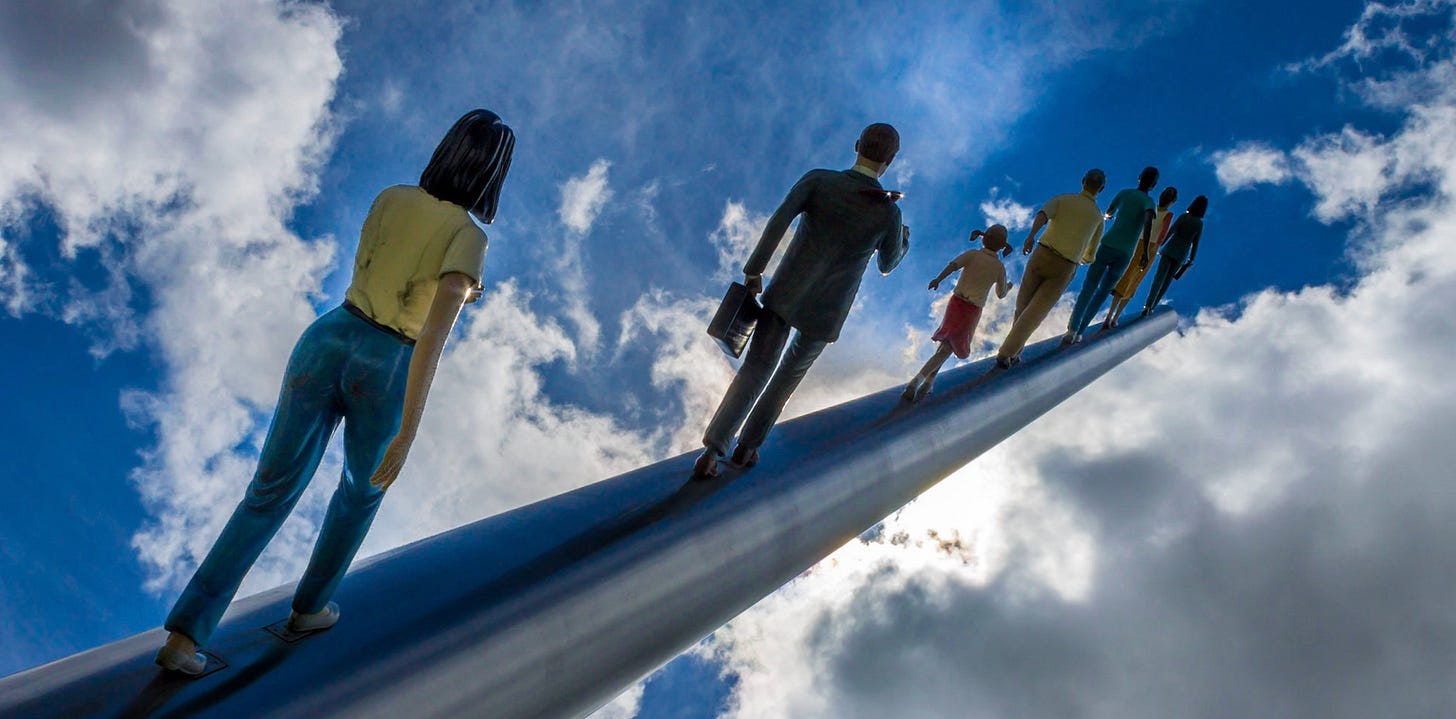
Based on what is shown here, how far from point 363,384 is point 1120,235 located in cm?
845

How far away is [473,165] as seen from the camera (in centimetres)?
258

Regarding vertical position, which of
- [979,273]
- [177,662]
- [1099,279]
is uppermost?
[1099,279]

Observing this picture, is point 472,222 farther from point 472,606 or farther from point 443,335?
point 472,606

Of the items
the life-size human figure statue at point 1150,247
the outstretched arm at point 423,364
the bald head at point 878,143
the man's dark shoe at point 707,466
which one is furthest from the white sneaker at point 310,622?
the life-size human figure statue at point 1150,247

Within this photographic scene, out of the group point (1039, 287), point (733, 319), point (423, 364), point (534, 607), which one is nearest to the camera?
point (423, 364)

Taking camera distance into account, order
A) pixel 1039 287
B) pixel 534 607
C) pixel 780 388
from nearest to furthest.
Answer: pixel 534 607 < pixel 780 388 < pixel 1039 287

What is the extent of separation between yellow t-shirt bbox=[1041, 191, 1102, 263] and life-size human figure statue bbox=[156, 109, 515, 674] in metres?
6.08

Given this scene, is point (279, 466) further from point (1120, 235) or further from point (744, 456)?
point (1120, 235)

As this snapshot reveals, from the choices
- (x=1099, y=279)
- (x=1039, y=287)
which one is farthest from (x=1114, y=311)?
(x=1039, y=287)

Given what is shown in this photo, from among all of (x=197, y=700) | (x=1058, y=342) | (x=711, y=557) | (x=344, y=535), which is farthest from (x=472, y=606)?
(x=1058, y=342)

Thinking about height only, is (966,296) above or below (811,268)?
above

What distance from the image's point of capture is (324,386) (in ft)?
7.68

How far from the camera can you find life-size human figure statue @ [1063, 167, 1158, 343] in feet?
28.0

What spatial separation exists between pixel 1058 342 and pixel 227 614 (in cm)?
1019
